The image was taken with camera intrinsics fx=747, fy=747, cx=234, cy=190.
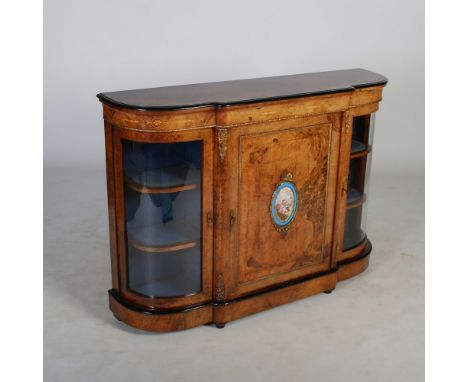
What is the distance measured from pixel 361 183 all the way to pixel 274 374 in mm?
1635

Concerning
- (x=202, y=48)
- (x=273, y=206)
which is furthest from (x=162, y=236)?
(x=202, y=48)

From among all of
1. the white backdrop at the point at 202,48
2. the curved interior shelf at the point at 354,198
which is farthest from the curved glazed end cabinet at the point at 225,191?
the white backdrop at the point at 202,48

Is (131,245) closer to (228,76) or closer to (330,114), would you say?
(330,114)

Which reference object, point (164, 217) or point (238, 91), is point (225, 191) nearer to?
point (164, 217)

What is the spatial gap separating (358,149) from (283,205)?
74 cm

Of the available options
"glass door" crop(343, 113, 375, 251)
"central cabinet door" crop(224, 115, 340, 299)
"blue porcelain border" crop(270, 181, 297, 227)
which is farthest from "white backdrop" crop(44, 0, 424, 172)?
"blue porcelain border" crop(270, 181, 297, 227)

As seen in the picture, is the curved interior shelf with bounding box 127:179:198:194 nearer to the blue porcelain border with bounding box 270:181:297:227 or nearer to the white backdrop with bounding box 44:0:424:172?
the blue porcelain border with bounding box 270:181:297:227

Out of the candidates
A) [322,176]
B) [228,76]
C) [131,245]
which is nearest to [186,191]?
[131,245]

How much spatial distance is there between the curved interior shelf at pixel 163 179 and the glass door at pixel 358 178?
49.0 inches

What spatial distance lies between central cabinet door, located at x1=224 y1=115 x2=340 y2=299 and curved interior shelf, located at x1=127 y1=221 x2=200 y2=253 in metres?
0.27

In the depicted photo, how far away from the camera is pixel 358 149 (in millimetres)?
5004

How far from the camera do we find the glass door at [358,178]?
4.98 m

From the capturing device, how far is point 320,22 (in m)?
7.10

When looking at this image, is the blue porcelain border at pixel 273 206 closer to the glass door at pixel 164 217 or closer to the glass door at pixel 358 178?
the glass door at pixel 164 217
